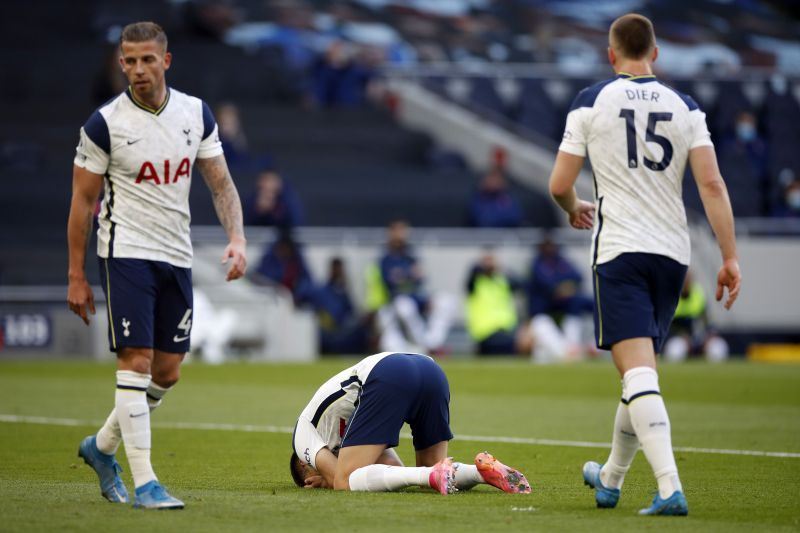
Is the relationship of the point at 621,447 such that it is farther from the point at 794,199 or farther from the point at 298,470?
the point at 794,199

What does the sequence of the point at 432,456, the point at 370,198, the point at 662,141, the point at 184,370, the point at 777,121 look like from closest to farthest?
the point at 662,141
the point at 432,456
the point at 184,370
the point at 370,198
the point at 777,121

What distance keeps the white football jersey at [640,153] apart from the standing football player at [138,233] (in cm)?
183

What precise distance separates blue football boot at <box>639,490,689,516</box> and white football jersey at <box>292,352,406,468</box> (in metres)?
1.80

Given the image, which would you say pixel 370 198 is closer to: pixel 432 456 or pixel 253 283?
pixel 253 283

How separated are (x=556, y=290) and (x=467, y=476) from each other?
16495 mm

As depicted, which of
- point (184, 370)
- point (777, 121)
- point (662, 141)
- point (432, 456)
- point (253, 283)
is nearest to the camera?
point (662, 141)

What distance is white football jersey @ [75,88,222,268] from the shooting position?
7.17 metres

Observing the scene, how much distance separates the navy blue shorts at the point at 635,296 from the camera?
676 cm

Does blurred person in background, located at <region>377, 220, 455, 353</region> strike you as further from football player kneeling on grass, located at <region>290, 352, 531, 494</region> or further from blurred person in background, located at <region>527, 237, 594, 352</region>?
football player kneeling on grass, located at <region>290, 352, 531, 494</region>

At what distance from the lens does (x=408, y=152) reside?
101 feet

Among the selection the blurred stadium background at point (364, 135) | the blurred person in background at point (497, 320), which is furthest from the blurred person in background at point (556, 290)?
the blurred stadium background at point (364, 135)

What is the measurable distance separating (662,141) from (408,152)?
79.1ft

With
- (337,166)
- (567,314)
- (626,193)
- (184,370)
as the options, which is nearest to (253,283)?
(184,370)

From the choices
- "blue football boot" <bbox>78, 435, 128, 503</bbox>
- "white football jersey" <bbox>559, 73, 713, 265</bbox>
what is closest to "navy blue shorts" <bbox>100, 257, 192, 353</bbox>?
"blue football boot" <bbox>78, 435, 128, 503</bbox>
